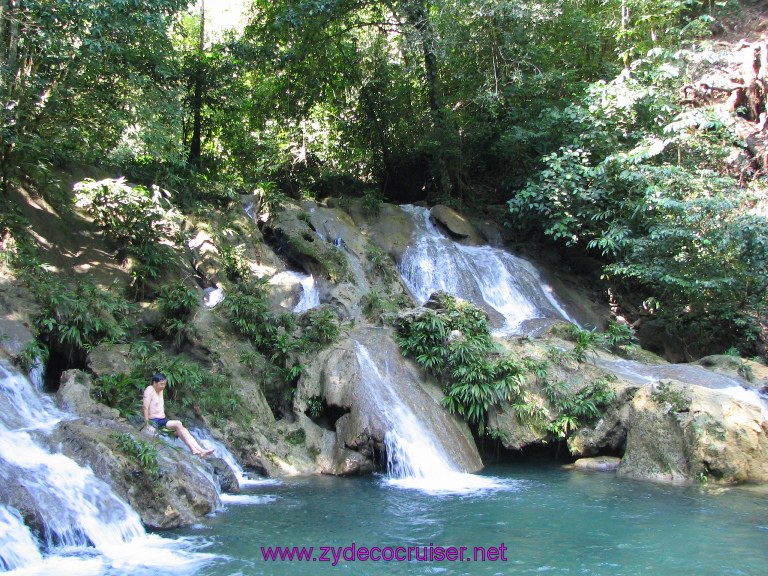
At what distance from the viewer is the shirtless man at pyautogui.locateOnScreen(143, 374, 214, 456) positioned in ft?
29.1

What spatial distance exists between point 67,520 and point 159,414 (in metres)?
2.47

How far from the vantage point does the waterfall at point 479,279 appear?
17438 millimetres

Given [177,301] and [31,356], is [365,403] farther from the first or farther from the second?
[31,356]

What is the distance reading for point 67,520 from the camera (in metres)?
6.55

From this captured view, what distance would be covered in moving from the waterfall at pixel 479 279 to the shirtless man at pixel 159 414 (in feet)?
29.3

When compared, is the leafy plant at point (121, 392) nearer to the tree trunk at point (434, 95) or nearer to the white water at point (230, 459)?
the white water at point (230, 459)

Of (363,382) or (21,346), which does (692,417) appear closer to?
(363,382)

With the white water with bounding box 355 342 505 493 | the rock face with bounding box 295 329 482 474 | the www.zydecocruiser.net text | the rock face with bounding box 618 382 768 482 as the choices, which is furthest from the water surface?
the rock face with bounding box 295 329 482 474

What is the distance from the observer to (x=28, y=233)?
486 inches

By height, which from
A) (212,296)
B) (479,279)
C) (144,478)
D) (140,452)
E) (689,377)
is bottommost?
(144,478)

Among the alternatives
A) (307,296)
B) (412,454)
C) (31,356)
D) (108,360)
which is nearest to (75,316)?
(108,360)

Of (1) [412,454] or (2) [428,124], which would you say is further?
(2) [428,124]

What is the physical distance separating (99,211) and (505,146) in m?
12.5

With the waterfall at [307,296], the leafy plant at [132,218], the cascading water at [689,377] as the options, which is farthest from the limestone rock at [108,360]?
the cascading water at [689,377]
